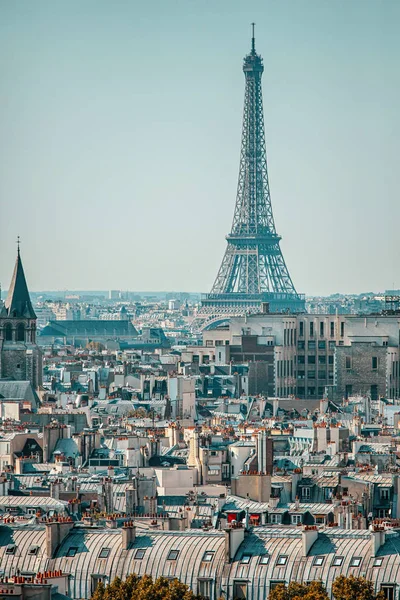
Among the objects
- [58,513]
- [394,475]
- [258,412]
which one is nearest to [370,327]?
[258,412]

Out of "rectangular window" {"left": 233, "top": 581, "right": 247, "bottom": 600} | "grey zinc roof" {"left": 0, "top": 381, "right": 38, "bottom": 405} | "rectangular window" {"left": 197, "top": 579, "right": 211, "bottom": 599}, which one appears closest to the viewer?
"rectangular window" {"left": 233, "top": 581, "right": 247, "bottom": 600}

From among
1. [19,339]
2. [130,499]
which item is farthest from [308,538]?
[19,339]

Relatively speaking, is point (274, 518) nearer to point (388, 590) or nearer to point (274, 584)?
point (274, 584)

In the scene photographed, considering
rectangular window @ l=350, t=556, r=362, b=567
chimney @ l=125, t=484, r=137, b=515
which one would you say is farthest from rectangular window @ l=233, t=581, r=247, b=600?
chimney @ l=125, t=484, r=137, b=515

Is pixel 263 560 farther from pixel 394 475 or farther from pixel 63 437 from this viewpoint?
pixel 63 437

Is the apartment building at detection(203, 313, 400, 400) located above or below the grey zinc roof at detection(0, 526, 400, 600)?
above

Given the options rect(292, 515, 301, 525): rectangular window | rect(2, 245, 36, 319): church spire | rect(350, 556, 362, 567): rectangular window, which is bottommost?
rect(350, 556, 362, 567): rectangular window

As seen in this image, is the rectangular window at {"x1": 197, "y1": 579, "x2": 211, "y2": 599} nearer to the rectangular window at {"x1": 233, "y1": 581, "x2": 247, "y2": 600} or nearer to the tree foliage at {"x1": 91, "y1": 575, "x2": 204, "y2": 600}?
the rectangular window at {"x1": 233, "y1": 581, "x2": 247, "y2": 600}
